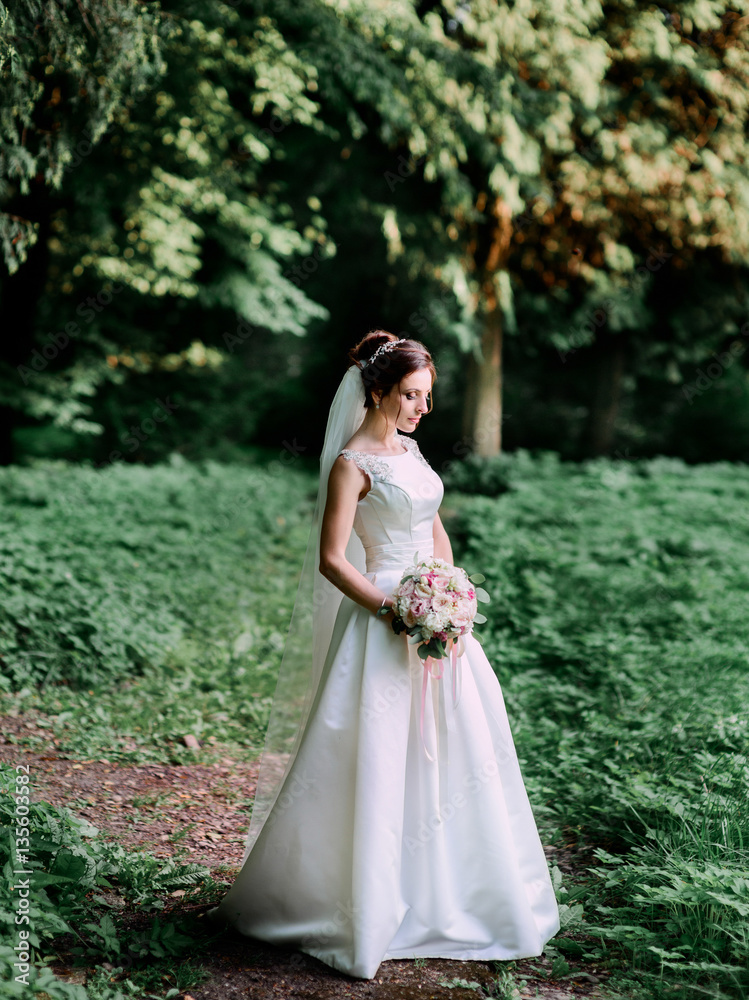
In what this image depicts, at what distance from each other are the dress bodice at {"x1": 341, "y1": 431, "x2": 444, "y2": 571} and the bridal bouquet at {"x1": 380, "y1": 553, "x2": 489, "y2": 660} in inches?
8.3

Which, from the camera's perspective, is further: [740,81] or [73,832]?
[740,81]

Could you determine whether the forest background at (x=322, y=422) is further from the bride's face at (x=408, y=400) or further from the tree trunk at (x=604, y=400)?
the bride's face at (x=408, y=400)

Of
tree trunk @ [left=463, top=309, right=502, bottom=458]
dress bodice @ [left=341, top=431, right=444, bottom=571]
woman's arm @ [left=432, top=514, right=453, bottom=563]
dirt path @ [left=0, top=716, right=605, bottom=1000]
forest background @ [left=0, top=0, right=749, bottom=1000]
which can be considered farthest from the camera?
tree trunk @ [left=463, top=309, right=502, bottom=458]

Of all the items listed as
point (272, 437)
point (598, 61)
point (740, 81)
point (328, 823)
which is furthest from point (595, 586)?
point (272, 437)

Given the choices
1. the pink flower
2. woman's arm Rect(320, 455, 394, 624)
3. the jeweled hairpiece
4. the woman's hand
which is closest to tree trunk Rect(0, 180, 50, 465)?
the jeweled hairpiece

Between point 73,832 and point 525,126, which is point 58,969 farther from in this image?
point 525,126

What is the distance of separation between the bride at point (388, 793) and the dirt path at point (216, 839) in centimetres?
6

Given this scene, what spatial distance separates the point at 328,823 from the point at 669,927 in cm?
129

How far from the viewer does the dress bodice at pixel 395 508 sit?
327 cm

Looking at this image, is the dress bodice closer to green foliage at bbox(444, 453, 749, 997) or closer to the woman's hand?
the woman's hand

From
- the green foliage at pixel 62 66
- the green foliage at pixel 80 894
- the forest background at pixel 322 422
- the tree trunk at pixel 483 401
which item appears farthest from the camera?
the tree trunk at pixel 483 401

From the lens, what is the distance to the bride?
9.87 feet

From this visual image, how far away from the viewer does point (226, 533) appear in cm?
984

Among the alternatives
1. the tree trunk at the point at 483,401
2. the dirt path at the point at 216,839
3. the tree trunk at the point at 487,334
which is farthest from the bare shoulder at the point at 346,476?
the tree trunk at the point at 483,401
